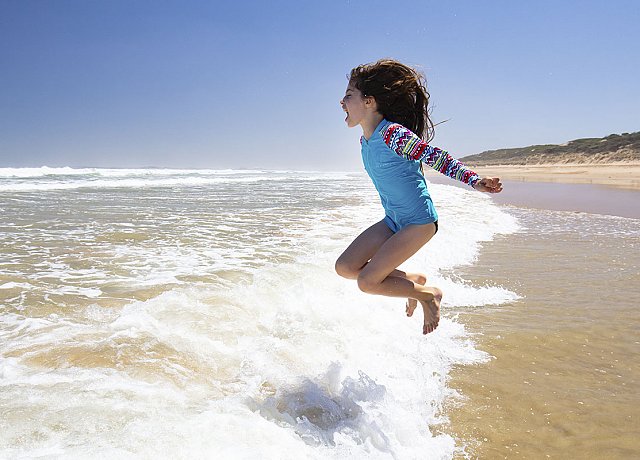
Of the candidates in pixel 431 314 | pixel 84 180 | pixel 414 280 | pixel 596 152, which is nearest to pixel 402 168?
pixel 414 280

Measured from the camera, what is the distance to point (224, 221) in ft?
36.5

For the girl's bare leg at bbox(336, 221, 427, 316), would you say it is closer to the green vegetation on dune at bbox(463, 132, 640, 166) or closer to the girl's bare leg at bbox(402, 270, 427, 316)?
the girl's bare leg at bbox(402, 270, 427, 316)

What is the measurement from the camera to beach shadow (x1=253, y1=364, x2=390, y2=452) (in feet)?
8.92

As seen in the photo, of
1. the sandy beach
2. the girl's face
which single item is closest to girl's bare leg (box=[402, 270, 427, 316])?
the girl's face

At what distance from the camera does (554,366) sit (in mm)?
3721

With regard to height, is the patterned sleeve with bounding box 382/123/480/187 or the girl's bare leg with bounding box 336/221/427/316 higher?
the patterned sleeve with bounding box 382/123/480/187

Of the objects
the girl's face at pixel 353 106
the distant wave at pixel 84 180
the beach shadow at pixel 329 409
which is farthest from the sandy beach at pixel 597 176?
the beach shadow at pixel 329 409

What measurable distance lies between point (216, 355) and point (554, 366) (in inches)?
95.9

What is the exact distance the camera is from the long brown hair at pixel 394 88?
3562 mm

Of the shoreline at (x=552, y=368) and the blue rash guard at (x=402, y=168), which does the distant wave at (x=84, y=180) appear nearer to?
the shoreline at (x=552, y=368)

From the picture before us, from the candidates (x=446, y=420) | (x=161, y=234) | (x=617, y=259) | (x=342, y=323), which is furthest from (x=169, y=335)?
(x=617, y=259)

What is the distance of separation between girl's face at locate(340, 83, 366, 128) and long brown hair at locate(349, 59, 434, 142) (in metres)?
0.04

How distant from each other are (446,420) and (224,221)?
872 centimetres

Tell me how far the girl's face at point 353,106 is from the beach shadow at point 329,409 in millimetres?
1690
